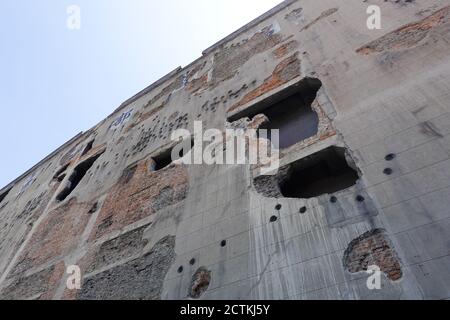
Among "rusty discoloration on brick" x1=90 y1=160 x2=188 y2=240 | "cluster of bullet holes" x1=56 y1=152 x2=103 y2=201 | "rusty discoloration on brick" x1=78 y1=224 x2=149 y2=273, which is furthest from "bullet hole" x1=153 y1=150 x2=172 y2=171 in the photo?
"cluster of bullet holes" x1=56 y1=152 x2=103 y2=201

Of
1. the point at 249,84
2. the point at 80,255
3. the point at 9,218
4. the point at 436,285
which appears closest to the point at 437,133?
the point at 436,285

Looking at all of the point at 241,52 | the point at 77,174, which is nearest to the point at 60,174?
the point at 77,174

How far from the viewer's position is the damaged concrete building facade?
3221mm

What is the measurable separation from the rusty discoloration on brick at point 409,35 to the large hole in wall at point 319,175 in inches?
74.1

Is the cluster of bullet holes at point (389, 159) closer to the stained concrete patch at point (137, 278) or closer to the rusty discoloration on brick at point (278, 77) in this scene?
the rusty discoloration on brick at point (278, 77)

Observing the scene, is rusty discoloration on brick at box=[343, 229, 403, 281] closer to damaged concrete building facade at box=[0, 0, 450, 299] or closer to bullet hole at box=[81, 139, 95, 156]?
damaged concrete building facade at box=[0, 0, 450, 299]

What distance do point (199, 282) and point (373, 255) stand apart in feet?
6.35

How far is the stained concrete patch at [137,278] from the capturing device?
449 centimetres

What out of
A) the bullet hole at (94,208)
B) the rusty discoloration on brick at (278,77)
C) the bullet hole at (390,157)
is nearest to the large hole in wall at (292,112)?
the rusty discoloration on brick at (278,77)

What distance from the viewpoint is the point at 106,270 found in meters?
5.24

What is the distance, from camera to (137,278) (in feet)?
15.6

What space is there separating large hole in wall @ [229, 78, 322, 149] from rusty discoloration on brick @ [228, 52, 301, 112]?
0.25 metres

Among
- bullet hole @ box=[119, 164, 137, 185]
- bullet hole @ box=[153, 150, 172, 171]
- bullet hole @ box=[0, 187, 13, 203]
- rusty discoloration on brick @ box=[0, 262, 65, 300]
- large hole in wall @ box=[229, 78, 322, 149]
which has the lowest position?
bullet hole @ box=[0, 187, 13, 203]

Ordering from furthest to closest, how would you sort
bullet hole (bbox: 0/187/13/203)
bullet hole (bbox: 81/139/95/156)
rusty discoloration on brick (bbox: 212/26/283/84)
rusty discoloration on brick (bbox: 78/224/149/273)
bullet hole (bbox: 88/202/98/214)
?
bullet hole (bbox: 0/187/13/203) → bullet hole (bbox: 81/139/95/156) → rusty discoloration on brick (bbox: 212/26/283/84) → bullet hole (bbox: 88/202/98/214) → rusty discoloration on brick (bbox: 78/224/149/273)
